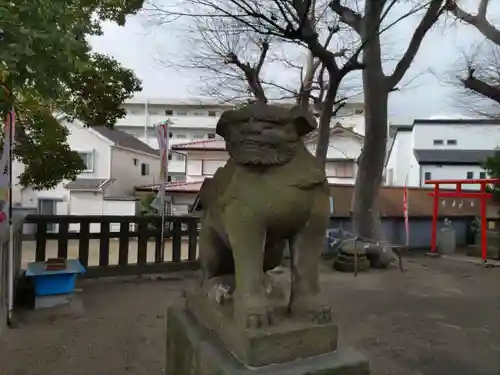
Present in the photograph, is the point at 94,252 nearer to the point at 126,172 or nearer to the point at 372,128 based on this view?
the point at 372,128

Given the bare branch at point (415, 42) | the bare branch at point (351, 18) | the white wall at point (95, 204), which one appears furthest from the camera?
the white wall at point (95, 204)

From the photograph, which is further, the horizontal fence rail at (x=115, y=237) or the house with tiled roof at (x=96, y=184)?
the house with tiled roof at (x=96, y=184)

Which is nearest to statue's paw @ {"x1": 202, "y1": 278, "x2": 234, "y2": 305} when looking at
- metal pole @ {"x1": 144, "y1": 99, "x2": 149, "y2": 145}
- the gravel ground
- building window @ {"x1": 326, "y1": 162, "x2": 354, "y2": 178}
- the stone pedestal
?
the stone pedestal

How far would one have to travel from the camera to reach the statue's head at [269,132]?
170 centimetres

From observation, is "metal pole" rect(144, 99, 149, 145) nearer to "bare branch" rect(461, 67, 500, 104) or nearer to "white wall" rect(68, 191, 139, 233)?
"white wall" rect(68, 191, 139, 233)

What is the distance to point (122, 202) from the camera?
1612cm

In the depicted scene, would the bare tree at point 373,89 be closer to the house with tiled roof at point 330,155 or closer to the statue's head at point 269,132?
the statue's head at point 269,132

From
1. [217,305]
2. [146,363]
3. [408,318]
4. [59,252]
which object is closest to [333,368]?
[217,305]

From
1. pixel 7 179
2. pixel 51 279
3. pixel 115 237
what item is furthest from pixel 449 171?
pixel 7 179

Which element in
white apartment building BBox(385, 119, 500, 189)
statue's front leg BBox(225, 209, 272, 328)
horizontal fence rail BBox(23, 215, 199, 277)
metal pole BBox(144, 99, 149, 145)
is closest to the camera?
Result: statue's front leg BBox(225, 209, 272, 328)

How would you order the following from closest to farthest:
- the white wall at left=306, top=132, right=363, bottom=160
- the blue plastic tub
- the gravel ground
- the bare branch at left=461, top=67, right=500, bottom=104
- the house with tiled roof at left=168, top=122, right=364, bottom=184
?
the gravel ground
the blue plastic tub
the bare branch at left=461, top=67, right=500, bottom=104
the house with tiled roof at left=168, top=122, right=364, bottom=184
the white wall at left=306, top=132, right=363, bottom=160

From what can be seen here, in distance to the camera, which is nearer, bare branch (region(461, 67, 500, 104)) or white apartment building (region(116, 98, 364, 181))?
bare branch (region(461, 67, 500, 104))

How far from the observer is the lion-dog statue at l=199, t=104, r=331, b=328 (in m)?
1.69

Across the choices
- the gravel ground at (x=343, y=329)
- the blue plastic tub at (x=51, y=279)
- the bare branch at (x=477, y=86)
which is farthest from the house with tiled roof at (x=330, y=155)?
the blue plastic tub at (x=51, y=279)
